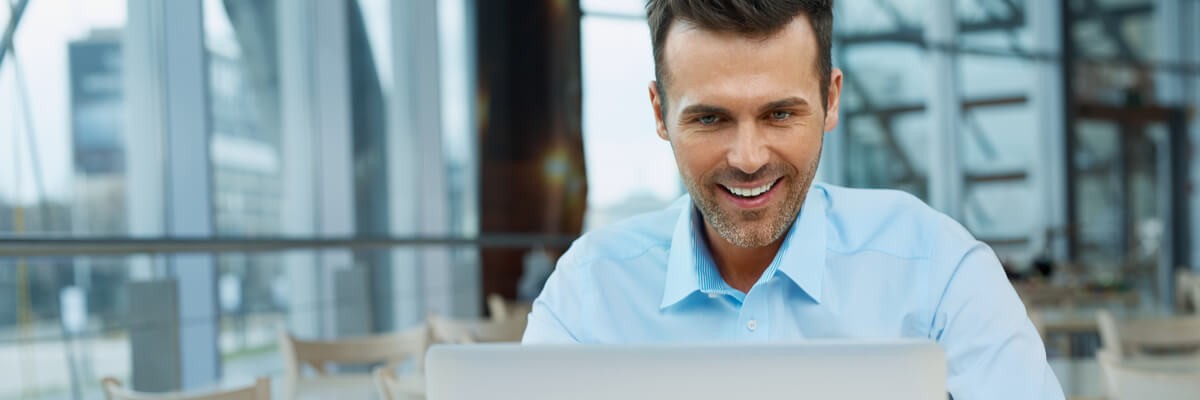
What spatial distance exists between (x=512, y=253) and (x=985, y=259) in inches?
262

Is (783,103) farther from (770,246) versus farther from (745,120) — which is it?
(770,246)

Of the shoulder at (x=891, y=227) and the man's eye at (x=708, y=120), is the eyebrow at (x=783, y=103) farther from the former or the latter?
the shoulder at (x=891, y=227)

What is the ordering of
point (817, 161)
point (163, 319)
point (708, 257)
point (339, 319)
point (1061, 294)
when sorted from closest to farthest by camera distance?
point (817, 161), point (708, 257), point (163, 319), point (339, 319), point (1061, 294)

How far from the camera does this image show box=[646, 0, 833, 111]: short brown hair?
3.28 feet

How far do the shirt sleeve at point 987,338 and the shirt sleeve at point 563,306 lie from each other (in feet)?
1.25

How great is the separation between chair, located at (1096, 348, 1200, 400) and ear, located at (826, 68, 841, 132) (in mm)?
1472

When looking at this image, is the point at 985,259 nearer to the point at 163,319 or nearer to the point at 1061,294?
the point at 163,319

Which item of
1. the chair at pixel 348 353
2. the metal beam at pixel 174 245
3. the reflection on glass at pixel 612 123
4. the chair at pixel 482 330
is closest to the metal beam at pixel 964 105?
the reflection on glass at pixel 612 123

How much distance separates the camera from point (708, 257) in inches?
46.9

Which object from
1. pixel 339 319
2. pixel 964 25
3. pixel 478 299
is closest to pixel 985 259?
pixel 339 319

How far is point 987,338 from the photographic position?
1059 millimetres

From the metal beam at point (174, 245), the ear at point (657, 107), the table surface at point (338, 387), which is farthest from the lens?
the table surface at point (338, 387)

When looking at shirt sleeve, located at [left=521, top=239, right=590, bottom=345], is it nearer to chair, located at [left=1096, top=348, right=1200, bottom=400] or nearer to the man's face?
the man's face

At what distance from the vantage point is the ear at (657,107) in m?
1.10
